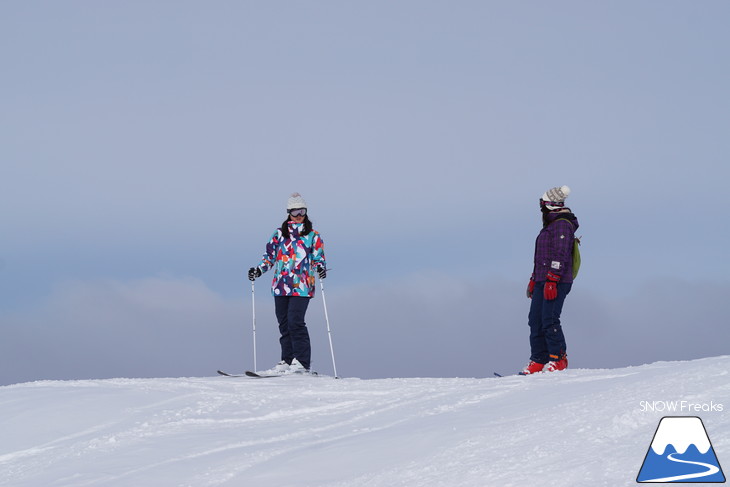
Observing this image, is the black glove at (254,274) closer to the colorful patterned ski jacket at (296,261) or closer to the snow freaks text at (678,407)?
the colorful patterned ski jacket at (296,261)

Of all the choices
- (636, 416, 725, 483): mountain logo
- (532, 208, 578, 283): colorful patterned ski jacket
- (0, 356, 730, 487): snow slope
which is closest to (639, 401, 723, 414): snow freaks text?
(0, 356, 730, 487): snow slope

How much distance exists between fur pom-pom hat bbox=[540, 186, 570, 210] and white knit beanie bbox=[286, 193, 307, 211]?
3.85 m

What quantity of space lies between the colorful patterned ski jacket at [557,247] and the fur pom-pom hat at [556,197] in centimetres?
10

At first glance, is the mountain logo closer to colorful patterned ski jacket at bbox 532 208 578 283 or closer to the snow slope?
the snow slope

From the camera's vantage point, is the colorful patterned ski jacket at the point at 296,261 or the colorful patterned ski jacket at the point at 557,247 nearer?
the colorful patterned ski jacket at the point at 557,247

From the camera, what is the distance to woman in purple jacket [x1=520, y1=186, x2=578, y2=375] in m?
10.6

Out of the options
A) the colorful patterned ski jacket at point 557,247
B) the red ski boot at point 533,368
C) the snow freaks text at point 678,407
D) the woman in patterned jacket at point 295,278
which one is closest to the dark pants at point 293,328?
the woman in patterned jacket at point 295,278

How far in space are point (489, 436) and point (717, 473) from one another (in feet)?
6.19

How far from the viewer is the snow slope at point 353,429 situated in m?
5.52

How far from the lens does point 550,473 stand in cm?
506

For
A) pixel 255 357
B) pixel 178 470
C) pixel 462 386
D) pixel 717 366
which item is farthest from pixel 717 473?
pixel 255 357

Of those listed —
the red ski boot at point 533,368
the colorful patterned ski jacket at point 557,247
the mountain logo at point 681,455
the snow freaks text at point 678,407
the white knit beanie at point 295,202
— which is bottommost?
the mountain logo at point 681,455

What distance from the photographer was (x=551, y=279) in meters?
10.5

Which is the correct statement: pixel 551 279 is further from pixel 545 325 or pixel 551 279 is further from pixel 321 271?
pixel 321 271
